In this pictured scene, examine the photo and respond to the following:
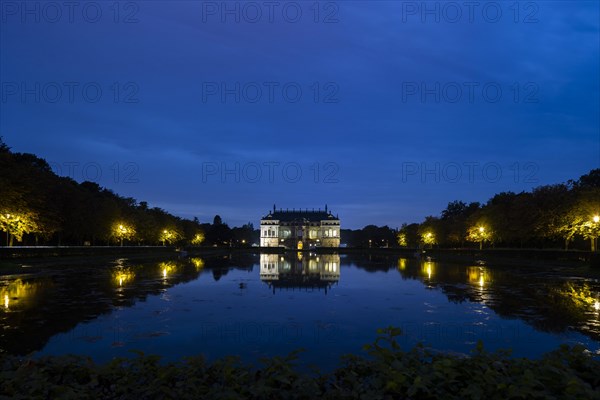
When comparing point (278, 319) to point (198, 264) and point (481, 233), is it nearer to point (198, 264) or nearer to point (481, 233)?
point (198, 264)

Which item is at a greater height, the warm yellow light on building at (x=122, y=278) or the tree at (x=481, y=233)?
the tree at (x=481, y=233)

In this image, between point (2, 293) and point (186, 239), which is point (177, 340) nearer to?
point (2, 293)

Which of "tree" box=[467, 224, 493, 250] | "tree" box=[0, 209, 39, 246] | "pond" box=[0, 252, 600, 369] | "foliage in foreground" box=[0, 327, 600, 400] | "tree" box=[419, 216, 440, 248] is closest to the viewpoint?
"foliage in foreground" box=[0, 327, 600, 400]

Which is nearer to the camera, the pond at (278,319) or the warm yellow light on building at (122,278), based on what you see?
the pond at (278,319)

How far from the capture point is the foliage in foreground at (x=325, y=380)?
5.38m

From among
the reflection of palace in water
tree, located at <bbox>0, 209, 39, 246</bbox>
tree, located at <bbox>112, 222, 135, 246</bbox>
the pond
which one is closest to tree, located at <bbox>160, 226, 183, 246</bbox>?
tree, located at <bbox>112, 222, 135, 246</bbox>

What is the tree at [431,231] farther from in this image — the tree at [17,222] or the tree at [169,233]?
the tree at [17,222]

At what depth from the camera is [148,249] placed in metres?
80.1

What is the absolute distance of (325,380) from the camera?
6.21 m

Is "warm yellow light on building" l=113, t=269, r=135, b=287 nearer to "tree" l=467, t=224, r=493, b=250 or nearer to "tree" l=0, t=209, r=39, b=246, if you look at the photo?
"tree" l=0, t=209, r=39, b=246

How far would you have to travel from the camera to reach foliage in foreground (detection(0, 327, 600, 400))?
17.6ft

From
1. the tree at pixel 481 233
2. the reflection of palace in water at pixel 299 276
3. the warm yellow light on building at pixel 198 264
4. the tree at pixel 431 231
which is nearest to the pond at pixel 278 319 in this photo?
the reflection of palace in water at pixel 299 276

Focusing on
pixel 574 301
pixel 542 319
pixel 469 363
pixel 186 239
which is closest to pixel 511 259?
pixel 574 301

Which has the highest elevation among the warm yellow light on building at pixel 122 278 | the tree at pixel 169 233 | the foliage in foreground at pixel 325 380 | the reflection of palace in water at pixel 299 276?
the tree at pixel 169 233
